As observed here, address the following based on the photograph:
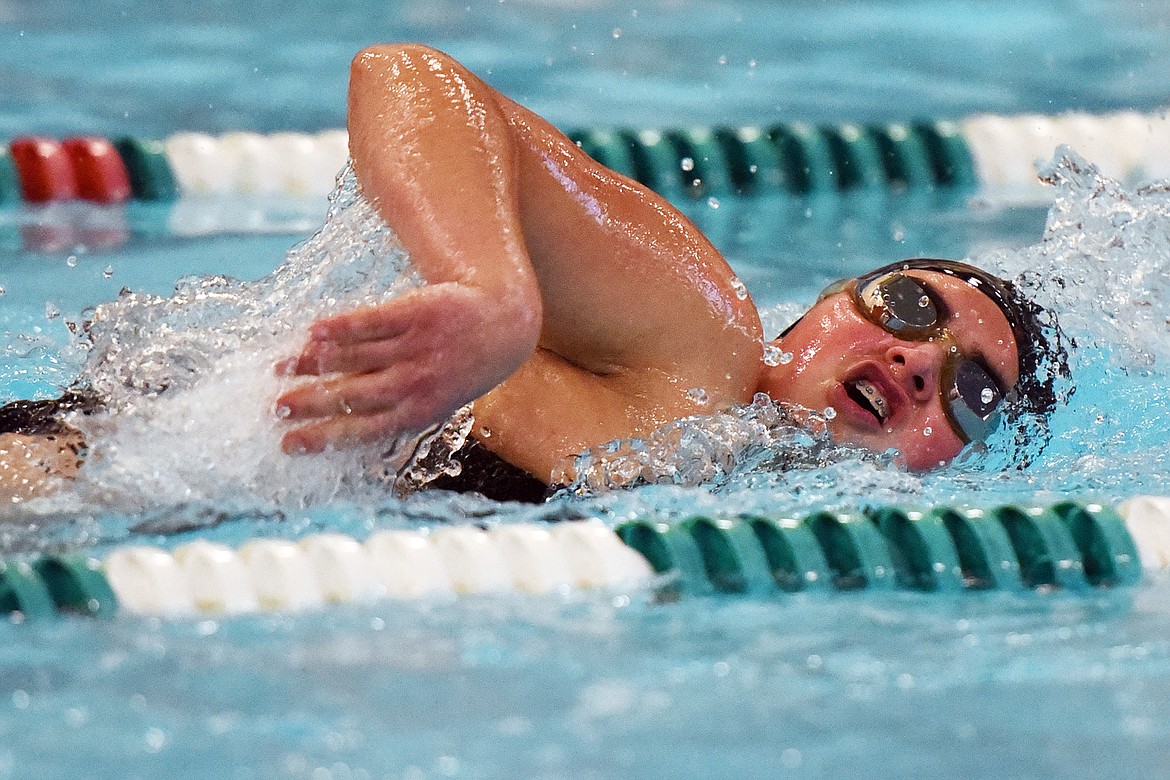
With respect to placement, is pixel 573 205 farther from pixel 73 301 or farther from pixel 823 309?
pixel 73 301

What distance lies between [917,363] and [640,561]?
1.67 ft

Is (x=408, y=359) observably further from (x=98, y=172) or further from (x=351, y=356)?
(x=98, y=172)

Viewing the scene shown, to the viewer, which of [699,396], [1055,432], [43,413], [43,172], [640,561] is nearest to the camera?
[640,561]

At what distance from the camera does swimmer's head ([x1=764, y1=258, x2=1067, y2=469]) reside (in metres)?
1.96

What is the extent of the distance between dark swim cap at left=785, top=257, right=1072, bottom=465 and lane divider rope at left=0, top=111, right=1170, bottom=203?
65.2 inches

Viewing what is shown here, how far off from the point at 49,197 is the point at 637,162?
1368 millimetres

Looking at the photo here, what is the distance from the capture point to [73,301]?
296 cm

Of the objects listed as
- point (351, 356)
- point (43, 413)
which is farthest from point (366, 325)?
point (43, 413)

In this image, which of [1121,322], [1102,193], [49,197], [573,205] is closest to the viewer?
[573,205]

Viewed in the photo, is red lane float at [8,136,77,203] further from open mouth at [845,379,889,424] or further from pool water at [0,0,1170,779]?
open mouth at [845,379,889,424]

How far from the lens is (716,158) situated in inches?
151

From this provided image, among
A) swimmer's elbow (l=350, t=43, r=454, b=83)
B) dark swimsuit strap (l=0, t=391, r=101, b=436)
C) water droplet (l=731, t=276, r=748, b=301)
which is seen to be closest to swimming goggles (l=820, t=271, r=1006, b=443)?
water droplet (l=731, t=276, r=748, b=301)

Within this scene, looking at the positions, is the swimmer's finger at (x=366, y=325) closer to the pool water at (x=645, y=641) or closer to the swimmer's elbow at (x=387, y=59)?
the pool water at (x=645, y=641)

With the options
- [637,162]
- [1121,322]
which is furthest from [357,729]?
[637,162]
